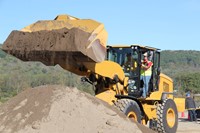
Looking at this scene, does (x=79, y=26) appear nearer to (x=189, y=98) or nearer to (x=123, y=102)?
(x=123, y=102)

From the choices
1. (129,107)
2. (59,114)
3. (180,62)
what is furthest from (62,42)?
(180,62)

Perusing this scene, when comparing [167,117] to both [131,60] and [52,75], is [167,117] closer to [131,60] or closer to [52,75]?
[131,60]

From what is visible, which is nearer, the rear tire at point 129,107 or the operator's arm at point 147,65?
the rear tire at point 129,107

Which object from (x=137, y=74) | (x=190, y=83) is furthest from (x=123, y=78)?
(x=190, y=83)

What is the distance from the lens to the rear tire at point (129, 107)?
10.3m

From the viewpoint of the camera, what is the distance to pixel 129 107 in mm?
10555

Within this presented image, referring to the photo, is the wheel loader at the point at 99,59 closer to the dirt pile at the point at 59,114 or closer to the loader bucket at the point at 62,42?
the loader bucket at the point at 62,42

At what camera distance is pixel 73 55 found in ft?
30.4

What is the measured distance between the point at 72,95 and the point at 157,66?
4.84 metres

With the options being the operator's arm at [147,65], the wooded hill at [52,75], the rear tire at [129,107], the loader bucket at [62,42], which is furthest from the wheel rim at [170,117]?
the loader bucket at [62,42]

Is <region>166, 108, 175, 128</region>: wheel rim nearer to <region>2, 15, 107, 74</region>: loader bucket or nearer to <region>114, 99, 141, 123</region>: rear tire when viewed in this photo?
<region>114, 99, 141, 123</region>: rear tire

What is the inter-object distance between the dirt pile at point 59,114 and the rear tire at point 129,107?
1193 mm

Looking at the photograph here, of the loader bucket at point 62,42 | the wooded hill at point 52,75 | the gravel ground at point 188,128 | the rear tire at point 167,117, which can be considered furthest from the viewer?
the wooded hill at point 52,75

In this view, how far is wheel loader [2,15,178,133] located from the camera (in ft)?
30.0
